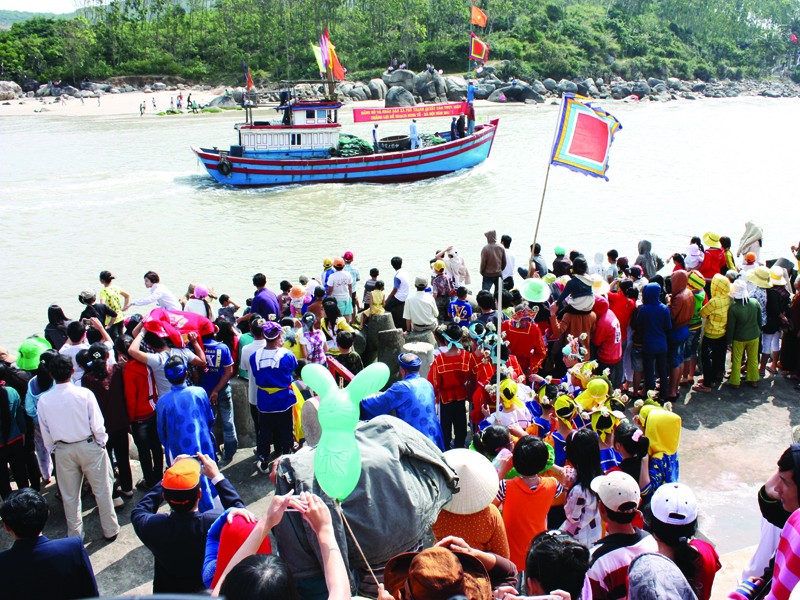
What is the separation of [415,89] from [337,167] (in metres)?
39.5

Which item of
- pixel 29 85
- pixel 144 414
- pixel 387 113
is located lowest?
pixel 144 414

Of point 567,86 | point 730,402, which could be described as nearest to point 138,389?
point 730,402

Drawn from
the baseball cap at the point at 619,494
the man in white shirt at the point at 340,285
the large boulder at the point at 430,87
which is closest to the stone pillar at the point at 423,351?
the man in white shirt at the point at 340,285

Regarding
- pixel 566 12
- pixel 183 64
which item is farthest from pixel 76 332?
pixel 566 12

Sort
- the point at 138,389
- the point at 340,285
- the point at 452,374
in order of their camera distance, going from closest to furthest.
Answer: the point at 138,389 < the point at 452,374 < the point at 340,285

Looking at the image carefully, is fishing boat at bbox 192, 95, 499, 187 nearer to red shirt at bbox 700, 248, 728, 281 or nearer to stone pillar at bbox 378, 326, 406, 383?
red shirt at bbox 700, 248, 728, 281

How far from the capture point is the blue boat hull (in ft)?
75.6

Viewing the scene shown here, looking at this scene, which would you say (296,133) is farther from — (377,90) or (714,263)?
(377,90)

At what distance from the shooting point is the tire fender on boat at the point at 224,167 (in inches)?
905

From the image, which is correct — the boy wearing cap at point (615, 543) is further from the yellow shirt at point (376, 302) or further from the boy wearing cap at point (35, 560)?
the yellow shirt at point (376, 302)

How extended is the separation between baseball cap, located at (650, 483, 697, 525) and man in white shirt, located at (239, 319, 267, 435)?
351 cm

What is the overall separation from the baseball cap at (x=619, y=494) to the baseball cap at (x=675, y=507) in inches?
3.7

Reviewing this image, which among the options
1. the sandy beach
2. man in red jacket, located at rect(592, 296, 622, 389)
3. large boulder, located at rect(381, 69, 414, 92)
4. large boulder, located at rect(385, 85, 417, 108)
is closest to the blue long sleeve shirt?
man in red jacket, located at rect(592, 296, 622, 389)

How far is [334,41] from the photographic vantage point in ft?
240
